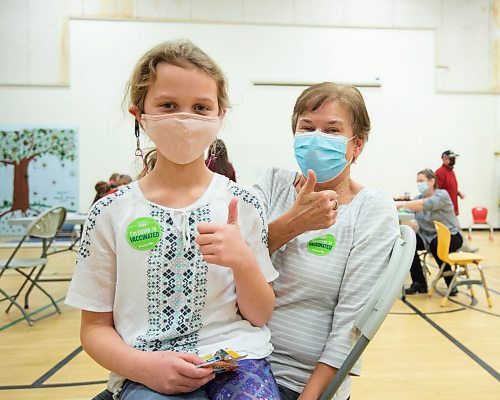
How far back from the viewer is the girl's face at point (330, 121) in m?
1.30

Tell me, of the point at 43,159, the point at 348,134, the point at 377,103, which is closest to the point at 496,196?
the point at 377,103

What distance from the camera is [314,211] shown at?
3.80ft

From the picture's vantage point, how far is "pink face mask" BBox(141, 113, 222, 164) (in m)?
1.07

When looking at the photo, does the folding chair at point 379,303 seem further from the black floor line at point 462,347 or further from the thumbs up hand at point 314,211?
the black floor line at point 462,347

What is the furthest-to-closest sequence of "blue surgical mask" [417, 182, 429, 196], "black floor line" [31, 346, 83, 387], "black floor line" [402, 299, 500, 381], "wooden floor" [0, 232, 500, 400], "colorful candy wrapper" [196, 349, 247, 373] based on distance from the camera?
"blue surgical mask" [417, 182, 429, 196] → "black floor line" [402, 299, 500, 381] → "black floor line" [31, 346, 83, 387] → "wooden floor" [0, 232, 500, 400] → "colorful candy wrapper" [196, 349, 247, 373]

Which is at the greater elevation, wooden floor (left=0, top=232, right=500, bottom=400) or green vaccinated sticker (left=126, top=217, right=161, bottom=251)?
green vaccinated sticker (left=126, top=217, right=161, bottom=251)

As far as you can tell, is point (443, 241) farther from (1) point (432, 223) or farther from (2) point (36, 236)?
(2) point (36, 236)

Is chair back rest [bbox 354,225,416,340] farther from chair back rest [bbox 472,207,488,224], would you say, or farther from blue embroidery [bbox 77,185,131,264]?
chair back rest [bbox 472,207,488,224]

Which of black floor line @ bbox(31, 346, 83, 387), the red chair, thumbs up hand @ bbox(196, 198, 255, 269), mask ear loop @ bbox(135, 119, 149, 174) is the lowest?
black floor line @ bbox(31, 346, 83, 387)

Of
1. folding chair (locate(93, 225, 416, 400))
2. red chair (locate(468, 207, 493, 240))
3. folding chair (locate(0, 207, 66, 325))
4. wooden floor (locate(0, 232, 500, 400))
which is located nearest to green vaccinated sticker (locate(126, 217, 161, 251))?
folding chair (locate(93, 225, 416, 400))

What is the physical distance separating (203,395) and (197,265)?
0.88ft

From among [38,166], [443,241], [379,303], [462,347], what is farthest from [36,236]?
[38,166]

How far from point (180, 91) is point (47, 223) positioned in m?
3.94

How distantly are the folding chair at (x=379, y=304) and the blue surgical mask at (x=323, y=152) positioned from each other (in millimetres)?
314
